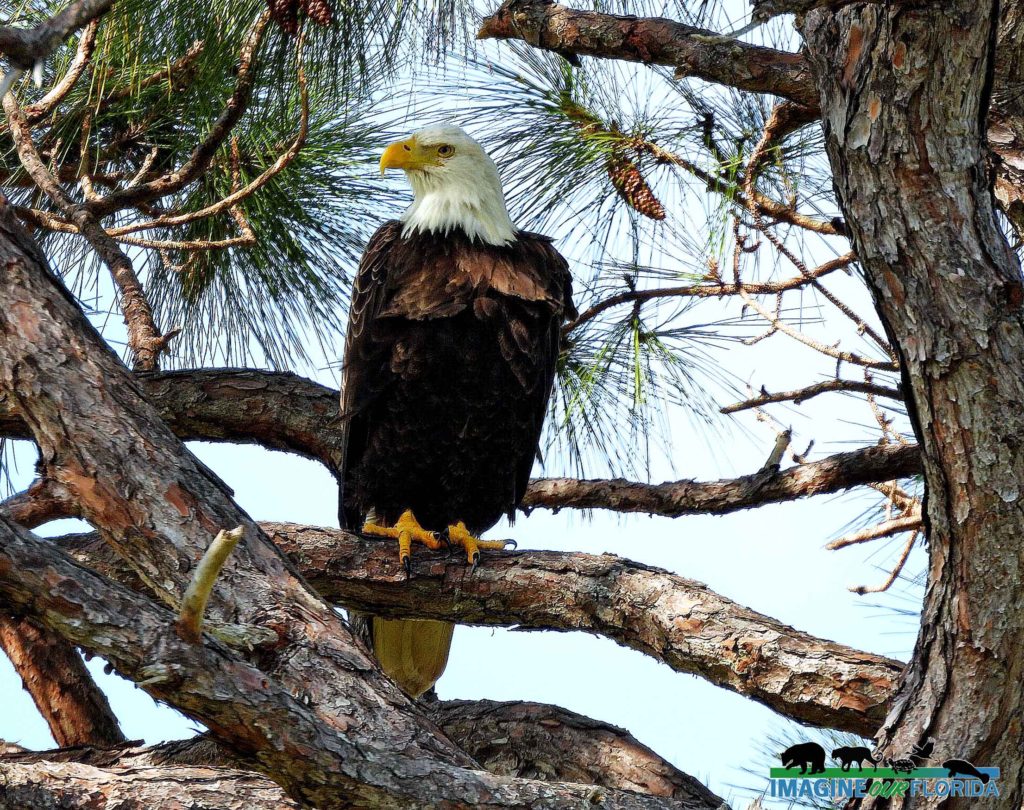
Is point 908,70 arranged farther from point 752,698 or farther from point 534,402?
point 534,402

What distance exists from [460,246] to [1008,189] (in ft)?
4.56

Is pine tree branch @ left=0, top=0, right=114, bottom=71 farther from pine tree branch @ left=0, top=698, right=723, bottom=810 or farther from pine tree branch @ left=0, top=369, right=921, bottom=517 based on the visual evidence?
pine tree branch @ left=0, top=369, right=921, bottom=517

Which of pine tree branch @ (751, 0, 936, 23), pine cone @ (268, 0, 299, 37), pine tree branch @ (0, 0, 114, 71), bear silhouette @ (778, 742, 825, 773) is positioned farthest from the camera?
pine cone @ (268, 0, 299, 37)

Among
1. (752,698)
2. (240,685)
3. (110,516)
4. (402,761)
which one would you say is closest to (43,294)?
(110,516)

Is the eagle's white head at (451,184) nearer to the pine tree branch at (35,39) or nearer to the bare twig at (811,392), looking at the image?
the bare twig at (811,392)

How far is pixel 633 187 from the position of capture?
3.03 metres

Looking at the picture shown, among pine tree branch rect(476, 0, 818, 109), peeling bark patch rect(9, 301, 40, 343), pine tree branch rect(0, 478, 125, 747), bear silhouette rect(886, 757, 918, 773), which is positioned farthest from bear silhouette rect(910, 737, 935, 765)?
pine tree branch rect(0, 478, 125, 747)

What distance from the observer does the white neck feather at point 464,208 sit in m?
3.12

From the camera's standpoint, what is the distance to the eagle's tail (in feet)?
10.2

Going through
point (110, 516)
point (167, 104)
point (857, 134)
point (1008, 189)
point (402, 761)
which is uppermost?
point (167, 104)

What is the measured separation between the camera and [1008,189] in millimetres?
2395

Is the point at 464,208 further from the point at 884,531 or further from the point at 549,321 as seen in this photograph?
the point at 884,531

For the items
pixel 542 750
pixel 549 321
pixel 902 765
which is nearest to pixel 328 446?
pixel 549 321

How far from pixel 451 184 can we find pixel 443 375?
650 mm
